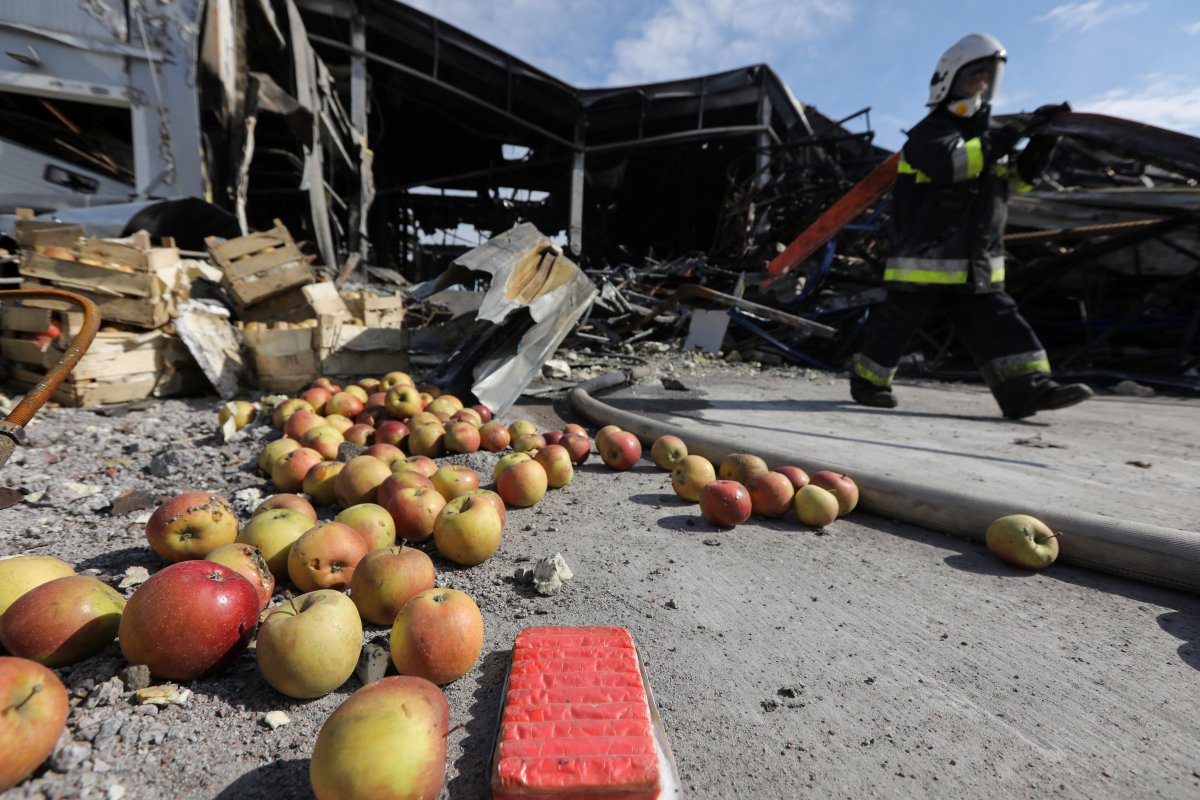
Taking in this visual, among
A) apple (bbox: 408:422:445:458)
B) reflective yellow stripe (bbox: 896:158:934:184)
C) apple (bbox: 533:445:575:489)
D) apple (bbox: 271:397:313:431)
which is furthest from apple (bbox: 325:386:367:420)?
reflective yellow stripe (bbox: 896:158:934:184)

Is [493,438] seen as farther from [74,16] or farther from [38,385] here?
[74,16]

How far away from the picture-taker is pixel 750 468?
2.96 m

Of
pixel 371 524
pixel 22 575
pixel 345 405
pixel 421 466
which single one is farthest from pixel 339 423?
pixel 22 575

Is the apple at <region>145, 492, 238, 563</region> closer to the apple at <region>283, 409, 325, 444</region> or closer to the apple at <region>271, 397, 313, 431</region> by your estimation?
the apple at <region>283, 409, 325, 444</region>

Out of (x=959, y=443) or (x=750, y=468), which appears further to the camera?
(x=959, y=443)

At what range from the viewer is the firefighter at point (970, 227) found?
176 inches

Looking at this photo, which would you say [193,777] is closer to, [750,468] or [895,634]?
[895,634]

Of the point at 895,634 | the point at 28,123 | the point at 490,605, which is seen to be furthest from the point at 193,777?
the point at 28,123

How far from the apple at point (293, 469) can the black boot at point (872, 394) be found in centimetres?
476

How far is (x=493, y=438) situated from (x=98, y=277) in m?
4.18

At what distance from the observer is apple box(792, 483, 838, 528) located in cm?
264

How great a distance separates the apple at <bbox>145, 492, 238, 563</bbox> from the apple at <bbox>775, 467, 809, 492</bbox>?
8.47 ft

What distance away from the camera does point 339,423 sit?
366cm

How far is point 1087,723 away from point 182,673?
233cm
